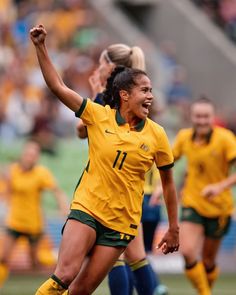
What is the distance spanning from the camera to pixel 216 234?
13156 millimetres

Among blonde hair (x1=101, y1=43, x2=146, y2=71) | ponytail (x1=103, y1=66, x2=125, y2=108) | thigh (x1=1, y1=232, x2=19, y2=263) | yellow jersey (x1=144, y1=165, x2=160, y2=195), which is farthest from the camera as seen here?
thigh (x1=1, y1=232, x2=19, y2=263)

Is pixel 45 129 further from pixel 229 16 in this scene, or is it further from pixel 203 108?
pixel 203 108

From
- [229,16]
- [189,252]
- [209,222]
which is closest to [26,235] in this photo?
[209,222]

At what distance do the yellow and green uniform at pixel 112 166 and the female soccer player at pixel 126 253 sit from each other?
101cm

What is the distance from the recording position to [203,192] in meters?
12.6

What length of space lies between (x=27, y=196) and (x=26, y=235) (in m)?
0.57

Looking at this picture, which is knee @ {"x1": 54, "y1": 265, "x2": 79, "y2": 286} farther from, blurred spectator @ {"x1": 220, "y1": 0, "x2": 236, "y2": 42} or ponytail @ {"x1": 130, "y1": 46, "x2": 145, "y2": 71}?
blurred spectator @ {"x1": 220, "y1": 0, "x2": 236, "y2": 42}

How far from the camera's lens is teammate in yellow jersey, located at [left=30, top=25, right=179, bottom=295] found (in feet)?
29.4

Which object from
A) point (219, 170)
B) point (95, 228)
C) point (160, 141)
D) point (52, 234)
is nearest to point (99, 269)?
point (95, 228)

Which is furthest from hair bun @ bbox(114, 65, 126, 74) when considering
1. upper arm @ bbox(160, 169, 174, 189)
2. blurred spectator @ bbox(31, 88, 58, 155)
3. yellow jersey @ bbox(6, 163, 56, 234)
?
blurred spectator @ bbox(31, 88, 58, 155)

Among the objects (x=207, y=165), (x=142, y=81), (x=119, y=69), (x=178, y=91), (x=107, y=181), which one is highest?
(x=178, y=91)

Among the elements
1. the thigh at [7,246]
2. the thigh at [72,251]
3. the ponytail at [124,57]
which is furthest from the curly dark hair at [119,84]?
the thigh at [7,246]

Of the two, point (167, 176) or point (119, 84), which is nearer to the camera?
point (119, 84)

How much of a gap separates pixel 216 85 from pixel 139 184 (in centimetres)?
1581
